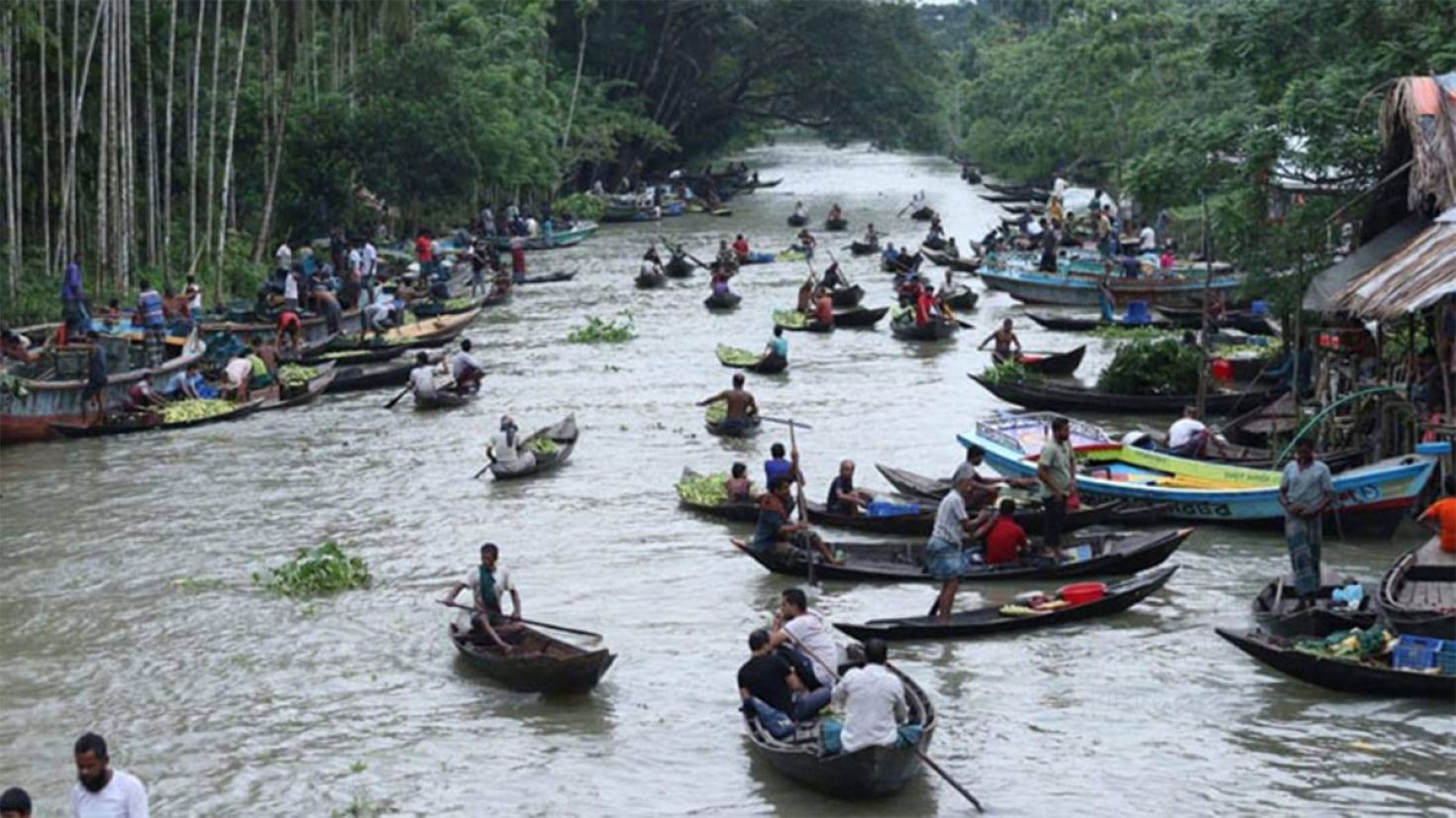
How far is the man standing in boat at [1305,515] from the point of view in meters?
15.6

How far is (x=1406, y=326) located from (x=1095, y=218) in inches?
1141

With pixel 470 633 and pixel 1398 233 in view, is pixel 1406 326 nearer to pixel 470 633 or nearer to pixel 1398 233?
pixel 1398 233

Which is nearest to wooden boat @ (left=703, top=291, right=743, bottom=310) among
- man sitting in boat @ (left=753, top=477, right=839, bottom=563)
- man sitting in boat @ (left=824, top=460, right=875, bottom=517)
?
man sitting in boat @ (left=824, top=460, right=875, bottom=517)

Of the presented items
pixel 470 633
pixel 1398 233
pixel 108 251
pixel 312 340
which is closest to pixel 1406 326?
pixel 1398 233

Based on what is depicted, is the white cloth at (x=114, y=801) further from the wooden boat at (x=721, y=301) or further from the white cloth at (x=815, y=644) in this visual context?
the wooden boat at (x=721, y=301)

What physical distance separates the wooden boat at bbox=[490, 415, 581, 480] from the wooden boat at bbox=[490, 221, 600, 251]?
980 inches

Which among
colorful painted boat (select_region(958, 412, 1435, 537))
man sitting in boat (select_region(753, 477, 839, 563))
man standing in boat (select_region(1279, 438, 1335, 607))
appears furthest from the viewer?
colorful painted boat (select_region(958, 412, 1435, 537))

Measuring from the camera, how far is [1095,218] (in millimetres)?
49312

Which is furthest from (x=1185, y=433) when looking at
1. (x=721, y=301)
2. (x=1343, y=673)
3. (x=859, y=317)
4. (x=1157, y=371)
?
(x=721, y=301)

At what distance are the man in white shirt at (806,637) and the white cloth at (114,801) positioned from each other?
5.10 metres

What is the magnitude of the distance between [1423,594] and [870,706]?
15.6 feet

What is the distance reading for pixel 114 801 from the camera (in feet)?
30.2

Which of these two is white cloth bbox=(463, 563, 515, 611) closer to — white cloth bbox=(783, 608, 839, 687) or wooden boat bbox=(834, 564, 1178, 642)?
wooden boat bbox=(834, 564, 1178, 642)

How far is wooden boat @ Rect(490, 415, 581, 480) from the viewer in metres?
23.4
